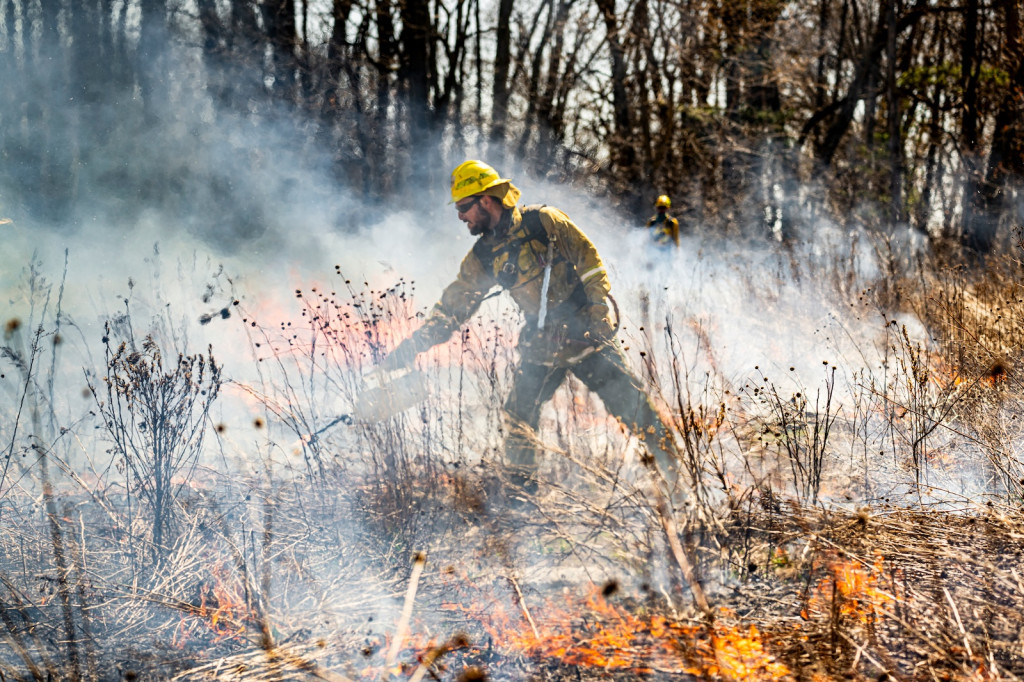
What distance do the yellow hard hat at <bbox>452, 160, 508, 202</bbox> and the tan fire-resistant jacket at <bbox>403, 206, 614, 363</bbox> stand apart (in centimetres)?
22

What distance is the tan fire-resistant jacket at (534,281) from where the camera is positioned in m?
4.00

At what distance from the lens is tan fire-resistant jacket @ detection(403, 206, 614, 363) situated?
400 centimetres

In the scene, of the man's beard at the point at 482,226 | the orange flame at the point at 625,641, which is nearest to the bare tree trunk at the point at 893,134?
the man's beard at the point at 482,226

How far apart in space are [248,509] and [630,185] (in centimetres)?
1207

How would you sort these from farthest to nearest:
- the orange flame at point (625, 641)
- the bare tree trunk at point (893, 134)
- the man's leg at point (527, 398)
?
1. the bare tree trunk at point (893, 134)
2. the man's leg at point (527, 398)
3. the orange flame at point (625, 641)

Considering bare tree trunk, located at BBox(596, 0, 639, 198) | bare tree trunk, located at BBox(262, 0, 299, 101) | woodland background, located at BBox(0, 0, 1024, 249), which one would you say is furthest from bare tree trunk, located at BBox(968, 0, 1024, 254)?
bare tree trunk, located at BBox(262, 0, 299, 101)

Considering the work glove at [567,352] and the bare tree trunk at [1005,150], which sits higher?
the bare tree trunk at [1005,150]

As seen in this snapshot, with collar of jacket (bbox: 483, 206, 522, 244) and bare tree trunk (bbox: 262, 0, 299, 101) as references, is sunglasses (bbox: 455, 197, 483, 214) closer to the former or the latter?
collar of jacket (bbox: 483, 206, 522, 244)

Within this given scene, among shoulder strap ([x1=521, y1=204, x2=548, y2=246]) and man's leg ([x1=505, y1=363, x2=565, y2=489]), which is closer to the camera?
Result: shoulder strap ([x1=521, y1=204, x2=548, y2=246])

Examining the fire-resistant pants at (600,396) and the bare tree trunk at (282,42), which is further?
the bare tree trunk at (282,42)

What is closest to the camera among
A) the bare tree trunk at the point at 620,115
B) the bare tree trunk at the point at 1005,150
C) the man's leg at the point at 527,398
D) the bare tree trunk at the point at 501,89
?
the man's leg at the point at 527,398

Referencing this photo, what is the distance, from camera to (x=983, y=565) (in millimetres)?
2324

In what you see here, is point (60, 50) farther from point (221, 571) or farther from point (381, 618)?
point (381, 618)

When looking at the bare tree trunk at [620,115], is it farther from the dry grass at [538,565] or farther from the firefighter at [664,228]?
the dry grass at [538,565]
